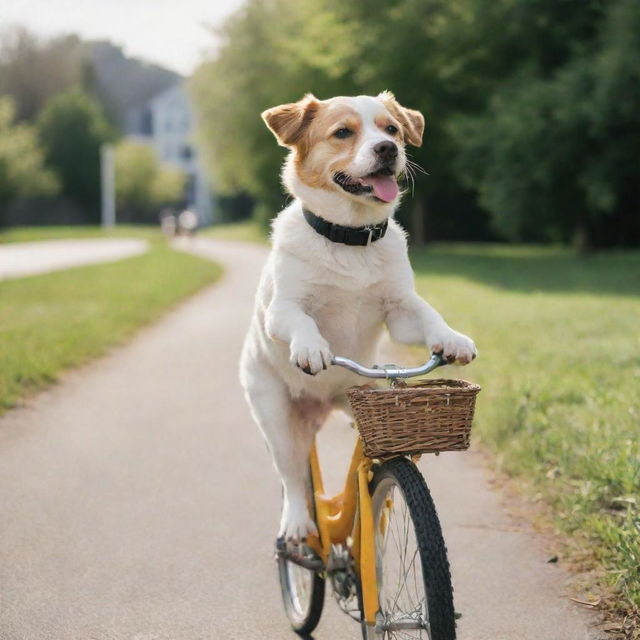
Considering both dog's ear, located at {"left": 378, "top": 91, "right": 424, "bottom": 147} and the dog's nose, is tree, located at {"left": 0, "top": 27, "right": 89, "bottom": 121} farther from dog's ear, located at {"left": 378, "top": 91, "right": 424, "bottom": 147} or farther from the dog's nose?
the dog's nose

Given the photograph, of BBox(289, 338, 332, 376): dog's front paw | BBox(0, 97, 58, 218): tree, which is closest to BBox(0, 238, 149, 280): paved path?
BBox(289, 338, 332, 376): dog's front paw

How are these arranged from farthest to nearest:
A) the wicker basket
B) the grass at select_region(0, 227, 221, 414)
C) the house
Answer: the house < the grass at select_region(0, 227, 221, 414) < the wicker basket

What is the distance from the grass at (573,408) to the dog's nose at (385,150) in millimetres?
1932

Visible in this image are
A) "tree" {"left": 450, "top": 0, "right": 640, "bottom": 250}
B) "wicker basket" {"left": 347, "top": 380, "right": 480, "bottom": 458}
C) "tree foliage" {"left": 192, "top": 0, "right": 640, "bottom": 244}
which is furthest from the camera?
"tree foliage" {"left": 192, "top": 0, "right": 640, "bottom": 244}

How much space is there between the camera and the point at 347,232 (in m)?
3.21

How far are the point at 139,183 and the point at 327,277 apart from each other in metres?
66.4

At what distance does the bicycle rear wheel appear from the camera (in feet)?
11.5

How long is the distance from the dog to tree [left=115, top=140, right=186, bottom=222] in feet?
214

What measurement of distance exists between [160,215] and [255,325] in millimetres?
66791

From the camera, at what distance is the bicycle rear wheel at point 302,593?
3.52 metres

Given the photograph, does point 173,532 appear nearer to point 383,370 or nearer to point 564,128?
point 383,370

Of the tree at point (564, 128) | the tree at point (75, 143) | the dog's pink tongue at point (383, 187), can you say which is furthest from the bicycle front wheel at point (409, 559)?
the tree at point (75, 143)

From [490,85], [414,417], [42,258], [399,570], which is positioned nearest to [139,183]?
[42,258]

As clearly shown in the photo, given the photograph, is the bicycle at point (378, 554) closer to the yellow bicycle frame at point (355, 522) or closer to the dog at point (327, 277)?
the yellow bicycle frame at point (355, 522)
